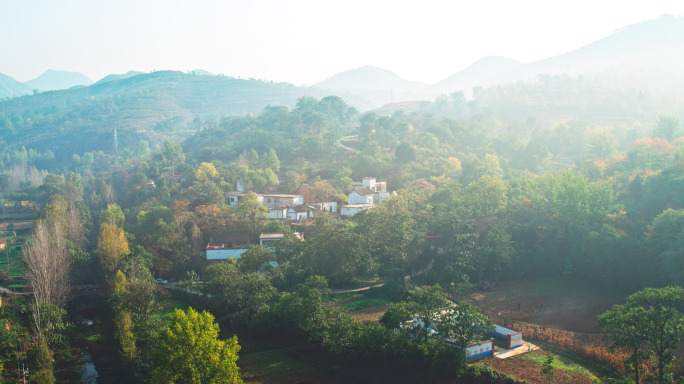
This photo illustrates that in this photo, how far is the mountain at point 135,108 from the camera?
284 feet

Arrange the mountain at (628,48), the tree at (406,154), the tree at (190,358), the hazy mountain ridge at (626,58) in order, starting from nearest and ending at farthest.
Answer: the tree at (190,358)
the tree at (406,154)
the hazy mountain ridge at (626,58)
the mountain at (628,48)

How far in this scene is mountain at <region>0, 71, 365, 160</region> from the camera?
86438 mm

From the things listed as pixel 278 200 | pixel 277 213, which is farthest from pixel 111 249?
pixel 278 200

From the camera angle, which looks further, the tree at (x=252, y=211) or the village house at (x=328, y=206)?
the village house at (x=328, y=206)

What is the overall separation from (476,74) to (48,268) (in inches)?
7094

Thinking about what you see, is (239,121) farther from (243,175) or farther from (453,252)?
(453,252)

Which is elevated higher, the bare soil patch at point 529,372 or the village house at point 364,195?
the village house at point 364,195

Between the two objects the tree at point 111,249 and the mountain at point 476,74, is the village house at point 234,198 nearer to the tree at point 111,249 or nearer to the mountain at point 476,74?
the tree at point 111,249

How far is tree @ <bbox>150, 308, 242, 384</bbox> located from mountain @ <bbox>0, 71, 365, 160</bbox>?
77513 millimetres

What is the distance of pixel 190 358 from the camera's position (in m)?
12.3

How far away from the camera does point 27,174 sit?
6456cm

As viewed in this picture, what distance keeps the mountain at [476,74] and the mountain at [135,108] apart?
48452 mm

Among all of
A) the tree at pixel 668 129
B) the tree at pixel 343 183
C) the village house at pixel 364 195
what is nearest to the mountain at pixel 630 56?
the tree at pixel 668 129

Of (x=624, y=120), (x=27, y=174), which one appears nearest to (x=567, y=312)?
(x=624, y=120)
